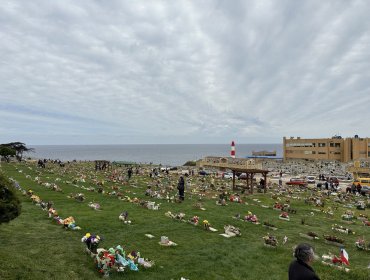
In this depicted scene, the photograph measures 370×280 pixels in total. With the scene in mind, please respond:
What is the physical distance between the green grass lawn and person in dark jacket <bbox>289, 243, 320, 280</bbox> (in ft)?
18.4

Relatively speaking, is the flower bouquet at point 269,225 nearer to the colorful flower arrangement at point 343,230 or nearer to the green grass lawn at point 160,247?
the green grass lawn at point 160,247

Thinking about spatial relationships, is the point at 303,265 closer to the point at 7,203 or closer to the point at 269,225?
the point at 7,203

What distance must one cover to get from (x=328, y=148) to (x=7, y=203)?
103 meters

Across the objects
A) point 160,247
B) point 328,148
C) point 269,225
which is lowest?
point 160,247

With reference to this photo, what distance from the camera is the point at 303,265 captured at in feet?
17.1

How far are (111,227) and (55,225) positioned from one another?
2.74m

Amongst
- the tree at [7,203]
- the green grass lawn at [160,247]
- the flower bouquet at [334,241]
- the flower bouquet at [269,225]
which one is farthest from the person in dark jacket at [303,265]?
the flower bouquet at [269,225]

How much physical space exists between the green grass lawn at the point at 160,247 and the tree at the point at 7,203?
1138 millimetres

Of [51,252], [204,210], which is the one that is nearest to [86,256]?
[51,252]

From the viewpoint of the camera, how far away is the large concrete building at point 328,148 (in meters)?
91.0

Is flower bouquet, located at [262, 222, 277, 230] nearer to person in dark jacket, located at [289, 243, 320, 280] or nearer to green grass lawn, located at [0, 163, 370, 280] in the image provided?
green grass lawn, located at [0, 163, 370, 280]

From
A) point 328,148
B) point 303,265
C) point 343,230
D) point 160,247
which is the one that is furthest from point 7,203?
point 328,148

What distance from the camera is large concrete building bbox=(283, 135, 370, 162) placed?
3583 inches

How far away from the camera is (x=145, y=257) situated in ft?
37.9
